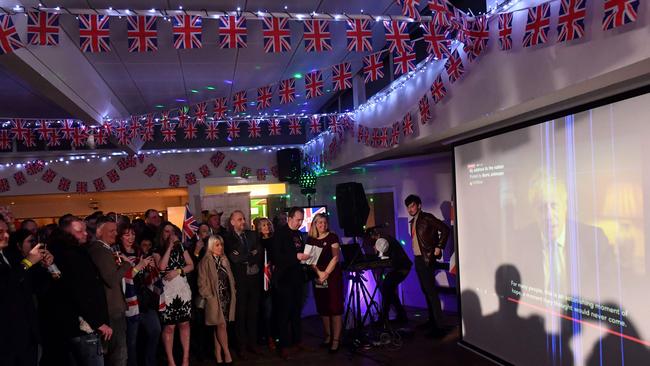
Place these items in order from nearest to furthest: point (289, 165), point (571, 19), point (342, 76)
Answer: point (571, 19) → point (342, 76) → point (289, 165)

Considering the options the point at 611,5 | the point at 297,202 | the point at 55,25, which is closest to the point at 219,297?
the point at 55,25

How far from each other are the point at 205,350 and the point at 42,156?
7.25 metres

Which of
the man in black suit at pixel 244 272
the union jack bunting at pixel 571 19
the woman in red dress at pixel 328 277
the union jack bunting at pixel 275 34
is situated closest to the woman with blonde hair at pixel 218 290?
the man in black suit at pixel 244 272

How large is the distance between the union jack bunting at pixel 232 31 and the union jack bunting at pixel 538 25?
197 cm

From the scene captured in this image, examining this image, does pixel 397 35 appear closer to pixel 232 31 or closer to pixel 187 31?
pixel 232 31

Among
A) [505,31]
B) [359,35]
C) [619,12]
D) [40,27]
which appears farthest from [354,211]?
[619,12]

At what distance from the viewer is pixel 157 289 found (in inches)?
183

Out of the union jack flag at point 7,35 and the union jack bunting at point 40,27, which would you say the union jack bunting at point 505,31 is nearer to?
the union jack bunting at point 40,27

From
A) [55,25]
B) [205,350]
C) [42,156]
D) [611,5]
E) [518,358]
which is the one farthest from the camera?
[42,156]

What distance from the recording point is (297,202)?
39.1ft

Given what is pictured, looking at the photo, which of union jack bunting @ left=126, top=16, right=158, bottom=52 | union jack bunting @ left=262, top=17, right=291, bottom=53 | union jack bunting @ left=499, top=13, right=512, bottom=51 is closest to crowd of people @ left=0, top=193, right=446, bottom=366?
union jack bunting @ left=126, top=16, right=158, bottom=52

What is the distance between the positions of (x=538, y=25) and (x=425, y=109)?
1879 mm

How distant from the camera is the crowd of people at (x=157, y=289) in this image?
3.55 m

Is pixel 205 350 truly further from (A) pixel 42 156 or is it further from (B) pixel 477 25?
(A) pixel 42 156
